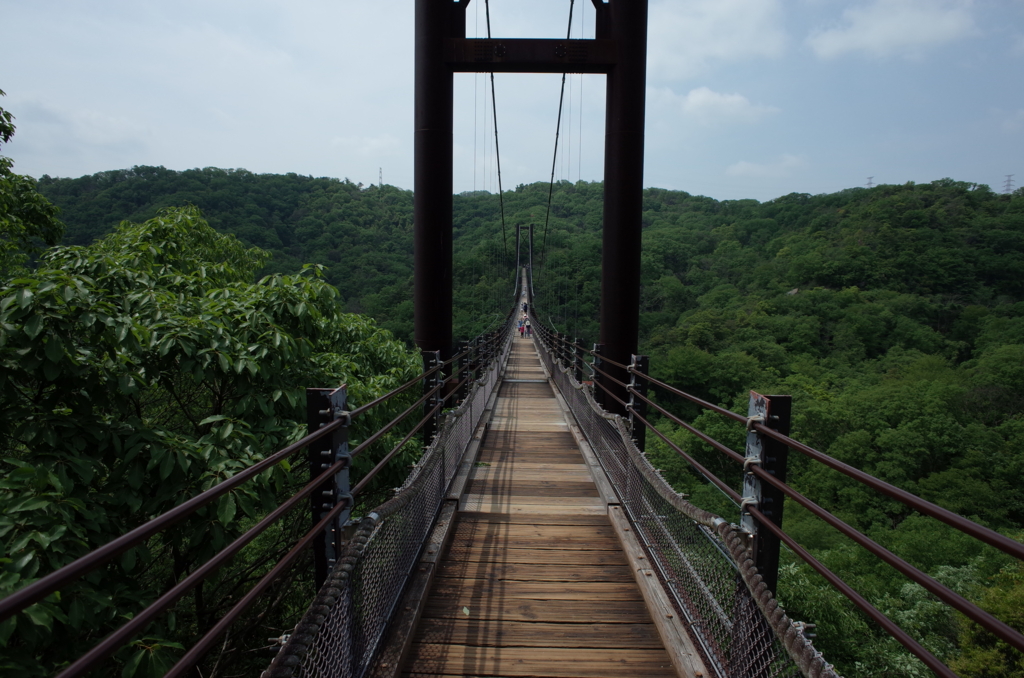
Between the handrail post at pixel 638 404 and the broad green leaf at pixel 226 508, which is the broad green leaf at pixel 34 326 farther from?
the handrail post at pixel 638 404

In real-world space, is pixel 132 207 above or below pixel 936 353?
above

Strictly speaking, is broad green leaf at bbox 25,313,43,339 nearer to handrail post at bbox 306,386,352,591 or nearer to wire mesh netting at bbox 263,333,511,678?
handrail post at bbox 306,386,352,591

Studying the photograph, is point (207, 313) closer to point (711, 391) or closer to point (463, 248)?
point (711, 391)

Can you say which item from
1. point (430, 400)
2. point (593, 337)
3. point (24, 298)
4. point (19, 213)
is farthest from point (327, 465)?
point (593, 337)

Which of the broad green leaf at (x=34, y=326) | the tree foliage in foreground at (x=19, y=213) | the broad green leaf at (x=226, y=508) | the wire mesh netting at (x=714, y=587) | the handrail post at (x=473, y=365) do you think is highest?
the tree foliage in foreground at (x=19, y=213)

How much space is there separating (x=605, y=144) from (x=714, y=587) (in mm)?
4323

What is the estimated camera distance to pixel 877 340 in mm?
40094

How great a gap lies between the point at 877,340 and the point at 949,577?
28036 millimetres

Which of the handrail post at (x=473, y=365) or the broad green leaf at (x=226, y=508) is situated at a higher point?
the handrail post at (x=473, y=365)

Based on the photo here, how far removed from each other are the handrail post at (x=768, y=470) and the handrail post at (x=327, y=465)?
1.17m

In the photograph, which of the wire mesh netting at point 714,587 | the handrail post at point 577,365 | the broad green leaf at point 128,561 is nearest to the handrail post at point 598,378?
the handrail post at point 577,365

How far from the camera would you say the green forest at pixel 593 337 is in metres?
2.16

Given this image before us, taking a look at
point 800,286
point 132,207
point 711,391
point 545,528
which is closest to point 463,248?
point 711,391

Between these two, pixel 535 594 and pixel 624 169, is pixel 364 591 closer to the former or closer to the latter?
pixel 535 594
